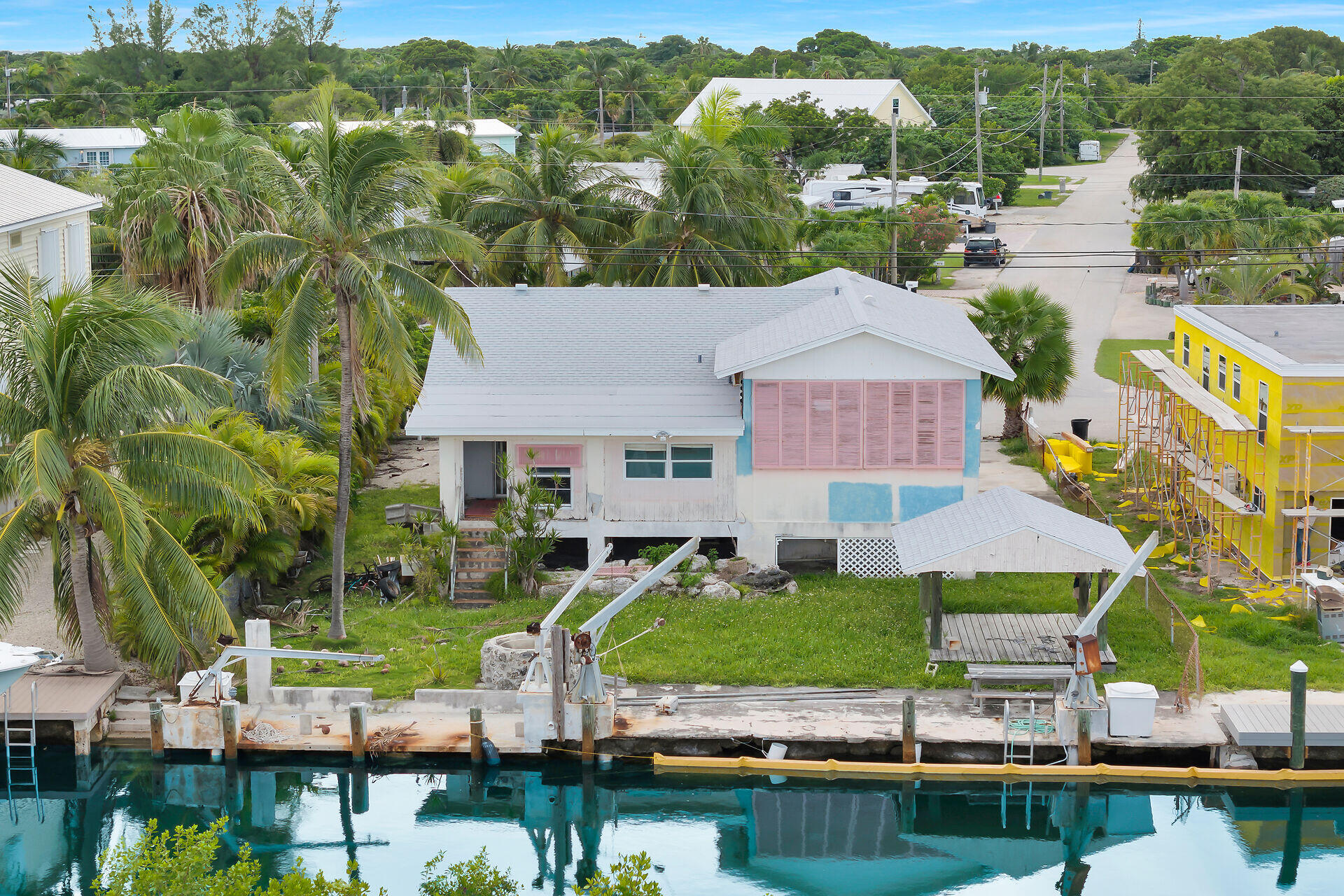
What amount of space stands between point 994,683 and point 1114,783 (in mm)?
2950

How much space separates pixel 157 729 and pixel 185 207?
58.1ft

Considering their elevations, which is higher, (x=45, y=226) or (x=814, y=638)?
(x=45, y=226)

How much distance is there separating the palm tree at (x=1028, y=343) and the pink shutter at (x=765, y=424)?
10832mm

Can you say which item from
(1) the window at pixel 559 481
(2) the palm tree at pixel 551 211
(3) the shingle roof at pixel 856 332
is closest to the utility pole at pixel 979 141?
(2) the palm tree at pixel 551 211

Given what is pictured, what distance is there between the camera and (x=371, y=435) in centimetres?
3888

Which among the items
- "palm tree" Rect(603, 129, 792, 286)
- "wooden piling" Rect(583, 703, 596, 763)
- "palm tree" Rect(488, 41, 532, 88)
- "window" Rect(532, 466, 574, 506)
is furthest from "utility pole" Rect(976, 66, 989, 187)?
"wooden piling" Rect(583, 703, 596, 763)

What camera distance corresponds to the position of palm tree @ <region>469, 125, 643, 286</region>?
→ 42125mm

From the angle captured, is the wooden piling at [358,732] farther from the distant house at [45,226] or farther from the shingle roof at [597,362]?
the distant house at [45,226]

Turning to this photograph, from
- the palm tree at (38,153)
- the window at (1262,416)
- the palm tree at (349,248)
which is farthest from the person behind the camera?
the palm tree at (38,153)

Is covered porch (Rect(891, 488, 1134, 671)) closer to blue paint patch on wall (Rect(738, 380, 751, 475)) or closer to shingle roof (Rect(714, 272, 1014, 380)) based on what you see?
shingle roof (Rect(714, 272, 1014, 380))

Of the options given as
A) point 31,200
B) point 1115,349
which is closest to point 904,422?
point 31,200

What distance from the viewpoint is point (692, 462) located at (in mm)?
31266

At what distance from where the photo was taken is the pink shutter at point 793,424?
30734 millimetres

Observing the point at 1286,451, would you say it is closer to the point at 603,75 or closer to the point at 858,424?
the point at 858,424
